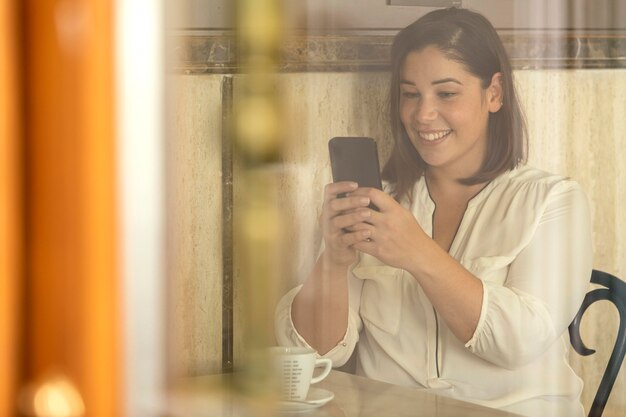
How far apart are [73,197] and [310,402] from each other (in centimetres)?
21

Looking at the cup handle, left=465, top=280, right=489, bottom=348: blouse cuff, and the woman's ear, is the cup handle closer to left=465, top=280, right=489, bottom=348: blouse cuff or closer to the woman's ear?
left=465, top=280, right=489, bottom=348: blouse cuff

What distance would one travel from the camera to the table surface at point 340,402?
0.47 meters

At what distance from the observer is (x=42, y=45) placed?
44 centimetres

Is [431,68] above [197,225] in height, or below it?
above

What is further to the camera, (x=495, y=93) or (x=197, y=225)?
(x=495, y=93)

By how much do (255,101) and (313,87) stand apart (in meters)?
0.05

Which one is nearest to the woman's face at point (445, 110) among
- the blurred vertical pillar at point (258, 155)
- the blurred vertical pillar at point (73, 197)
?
the blurred vertical pillar at point (258, 155)

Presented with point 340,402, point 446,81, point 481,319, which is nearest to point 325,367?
point 340,402

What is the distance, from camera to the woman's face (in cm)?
58

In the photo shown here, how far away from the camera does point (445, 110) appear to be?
1.91 feet

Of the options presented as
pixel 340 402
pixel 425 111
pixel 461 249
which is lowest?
pixel 340 402

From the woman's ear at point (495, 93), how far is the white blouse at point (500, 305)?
51 mm

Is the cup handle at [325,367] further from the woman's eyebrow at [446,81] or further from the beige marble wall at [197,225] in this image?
the woman's eyebrow at [446,81]

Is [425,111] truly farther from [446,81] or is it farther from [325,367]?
[325,367]
